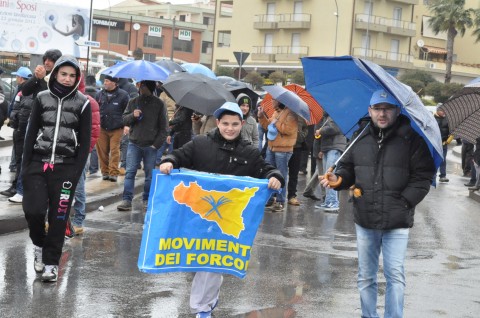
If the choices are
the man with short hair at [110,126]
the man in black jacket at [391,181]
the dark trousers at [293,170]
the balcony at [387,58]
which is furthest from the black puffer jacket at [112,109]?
the balcony at [387,58]

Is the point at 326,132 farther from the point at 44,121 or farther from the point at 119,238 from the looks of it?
the point at 44,121

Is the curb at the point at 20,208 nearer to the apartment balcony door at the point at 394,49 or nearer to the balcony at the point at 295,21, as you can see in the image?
the balcony at the point at 295,21

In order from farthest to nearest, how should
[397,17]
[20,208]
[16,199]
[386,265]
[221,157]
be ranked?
[397,17], [16,199], [20,208], [221,157], [386,265]

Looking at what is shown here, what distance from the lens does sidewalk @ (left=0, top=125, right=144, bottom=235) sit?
33.7ft

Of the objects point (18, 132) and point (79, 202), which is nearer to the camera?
point (79, 202)

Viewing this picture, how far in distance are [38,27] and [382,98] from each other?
86.3 ft

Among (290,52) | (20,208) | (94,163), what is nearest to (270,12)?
(290,52)

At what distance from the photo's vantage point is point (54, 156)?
771 centimetres

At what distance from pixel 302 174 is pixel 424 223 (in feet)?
23.5

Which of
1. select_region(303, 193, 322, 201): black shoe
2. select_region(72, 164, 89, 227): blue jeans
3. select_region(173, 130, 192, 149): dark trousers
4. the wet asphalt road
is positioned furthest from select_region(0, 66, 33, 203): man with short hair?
select_region(303, 193, 322, 201): black shoe

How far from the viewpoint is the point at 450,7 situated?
71875 mm

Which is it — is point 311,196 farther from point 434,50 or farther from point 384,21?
point 434,50

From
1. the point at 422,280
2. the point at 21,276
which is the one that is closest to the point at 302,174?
the point at 422,280

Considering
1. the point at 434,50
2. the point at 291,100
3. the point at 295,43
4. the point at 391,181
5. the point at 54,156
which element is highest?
the point at 434,50
